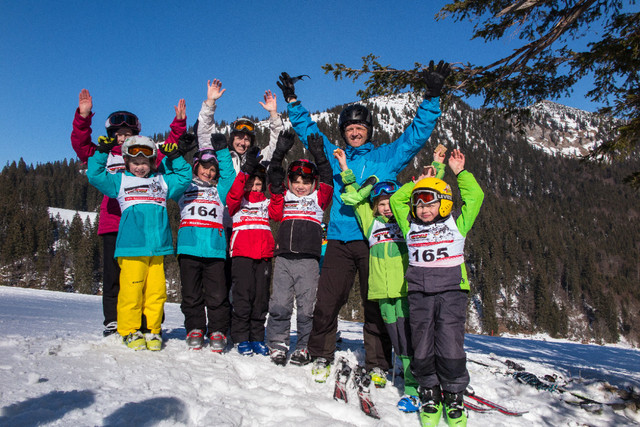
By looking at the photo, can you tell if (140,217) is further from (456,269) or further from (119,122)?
(456,269)

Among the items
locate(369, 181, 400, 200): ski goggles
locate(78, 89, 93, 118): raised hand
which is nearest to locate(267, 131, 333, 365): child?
locate(369, 181, 400, 200): ski goggles

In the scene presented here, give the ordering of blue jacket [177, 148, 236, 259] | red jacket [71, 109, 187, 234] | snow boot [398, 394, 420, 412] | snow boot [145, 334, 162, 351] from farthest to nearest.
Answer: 1. blue jacket [177, 148, 236, 259]
2. red jacket [71, 109, 187, 234]
3. snow boot [145, 334, 162, 351]
4. snow boot [398, 394, 420, 412]

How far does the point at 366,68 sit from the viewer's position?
5.56 meters

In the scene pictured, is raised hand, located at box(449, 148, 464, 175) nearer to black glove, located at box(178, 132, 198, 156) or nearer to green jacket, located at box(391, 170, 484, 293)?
green jacket, located at box(391, 170, 484, 293)

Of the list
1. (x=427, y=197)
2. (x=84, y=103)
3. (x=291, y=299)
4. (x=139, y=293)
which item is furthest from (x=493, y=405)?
(x=84, y=103)

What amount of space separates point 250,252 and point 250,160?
43.2 inches

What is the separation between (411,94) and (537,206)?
477 feet

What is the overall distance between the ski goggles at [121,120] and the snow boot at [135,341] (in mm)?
2438

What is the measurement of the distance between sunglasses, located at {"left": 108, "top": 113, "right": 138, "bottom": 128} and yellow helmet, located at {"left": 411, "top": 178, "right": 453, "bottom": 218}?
136 inches

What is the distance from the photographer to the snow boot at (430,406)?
113 inches

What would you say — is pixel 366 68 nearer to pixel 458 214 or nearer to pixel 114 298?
pixel 458 214

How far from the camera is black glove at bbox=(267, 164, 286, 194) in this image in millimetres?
4234

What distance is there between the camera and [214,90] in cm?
472

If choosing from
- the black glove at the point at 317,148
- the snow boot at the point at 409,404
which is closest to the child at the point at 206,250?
the black glove at the point at 317,148
